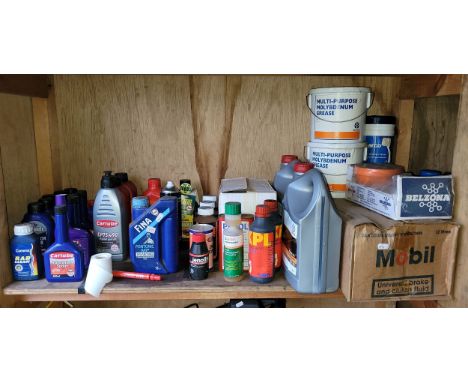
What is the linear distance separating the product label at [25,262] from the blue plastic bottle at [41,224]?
4 cm

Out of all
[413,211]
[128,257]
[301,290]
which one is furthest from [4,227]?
[413,211]

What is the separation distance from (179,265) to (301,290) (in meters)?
0.34

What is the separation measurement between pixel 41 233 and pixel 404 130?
115 centimetres

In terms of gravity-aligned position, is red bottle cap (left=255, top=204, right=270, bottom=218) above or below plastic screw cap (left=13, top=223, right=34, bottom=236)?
above

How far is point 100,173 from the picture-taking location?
1264 mm

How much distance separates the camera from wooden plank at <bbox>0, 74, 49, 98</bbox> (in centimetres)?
96

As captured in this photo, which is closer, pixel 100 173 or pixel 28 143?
pixel 28 143

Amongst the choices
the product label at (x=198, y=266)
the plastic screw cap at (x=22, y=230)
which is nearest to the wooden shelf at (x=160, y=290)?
the product label at (x=198, y=266)

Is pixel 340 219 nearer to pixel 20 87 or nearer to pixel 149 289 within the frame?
pixel 149 289

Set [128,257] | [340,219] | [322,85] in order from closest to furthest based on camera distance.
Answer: [340,219], [128,257], [322,85]

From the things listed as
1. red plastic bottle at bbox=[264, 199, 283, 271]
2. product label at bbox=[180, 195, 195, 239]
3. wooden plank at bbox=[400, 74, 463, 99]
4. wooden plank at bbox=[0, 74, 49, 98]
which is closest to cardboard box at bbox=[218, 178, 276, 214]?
red plastic bottle at bbox=[264, 199, 283, 271]

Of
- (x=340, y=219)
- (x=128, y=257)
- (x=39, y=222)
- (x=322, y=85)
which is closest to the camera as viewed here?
(x=340, y=219)

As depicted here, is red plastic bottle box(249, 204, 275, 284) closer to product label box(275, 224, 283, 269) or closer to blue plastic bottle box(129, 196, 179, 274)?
product label box(275, 224, 283, 269)

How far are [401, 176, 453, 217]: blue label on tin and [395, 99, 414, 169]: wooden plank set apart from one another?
16.0 inches
